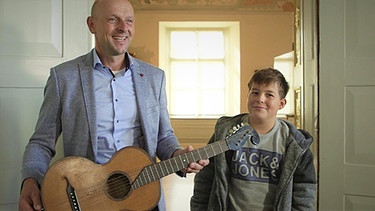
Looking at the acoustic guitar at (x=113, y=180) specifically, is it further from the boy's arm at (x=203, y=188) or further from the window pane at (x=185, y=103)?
the window pane at (x=185, y=103)

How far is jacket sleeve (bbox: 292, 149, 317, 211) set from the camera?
4.45 ft

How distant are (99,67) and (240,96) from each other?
15.4 feet

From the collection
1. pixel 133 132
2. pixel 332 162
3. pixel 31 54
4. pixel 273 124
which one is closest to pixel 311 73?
pixel 332 162

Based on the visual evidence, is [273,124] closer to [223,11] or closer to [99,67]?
[99,67]

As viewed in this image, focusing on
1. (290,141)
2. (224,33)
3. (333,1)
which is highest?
(224,33)

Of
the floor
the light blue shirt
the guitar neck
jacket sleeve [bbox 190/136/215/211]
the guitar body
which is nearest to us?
the guitar body

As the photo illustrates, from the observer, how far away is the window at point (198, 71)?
633 cm

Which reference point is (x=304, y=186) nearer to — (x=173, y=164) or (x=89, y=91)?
(x=173, y=164)

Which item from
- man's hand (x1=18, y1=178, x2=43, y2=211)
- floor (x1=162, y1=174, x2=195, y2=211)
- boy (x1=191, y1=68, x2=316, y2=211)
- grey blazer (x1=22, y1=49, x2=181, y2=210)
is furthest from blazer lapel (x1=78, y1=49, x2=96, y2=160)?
floor (x1=162, y1=174, x2=195, y2=211)

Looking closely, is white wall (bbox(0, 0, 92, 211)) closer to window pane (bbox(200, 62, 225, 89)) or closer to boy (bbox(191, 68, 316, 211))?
boy (bbox(191, 68, 316, 211))

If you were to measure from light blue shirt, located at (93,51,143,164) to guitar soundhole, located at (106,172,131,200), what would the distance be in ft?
0.44

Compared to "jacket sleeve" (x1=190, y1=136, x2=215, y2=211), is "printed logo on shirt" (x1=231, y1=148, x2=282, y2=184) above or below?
above

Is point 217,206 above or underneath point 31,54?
underneath

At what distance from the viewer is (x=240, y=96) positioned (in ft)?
19.4
